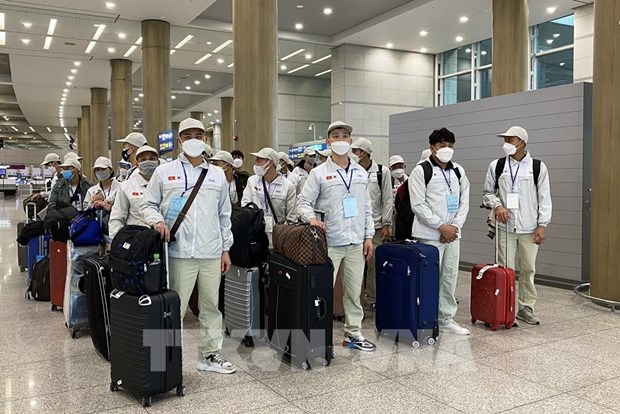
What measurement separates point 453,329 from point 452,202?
116 centimetres

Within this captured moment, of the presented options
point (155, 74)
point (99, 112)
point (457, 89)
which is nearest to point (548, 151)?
point (155, 74)

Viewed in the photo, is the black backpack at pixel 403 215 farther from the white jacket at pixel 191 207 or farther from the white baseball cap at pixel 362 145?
the white jacket at pixel 191 207

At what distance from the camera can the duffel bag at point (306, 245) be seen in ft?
12.7

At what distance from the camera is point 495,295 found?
502 cm

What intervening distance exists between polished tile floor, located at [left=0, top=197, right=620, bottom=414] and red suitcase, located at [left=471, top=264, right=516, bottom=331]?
0.43 feet

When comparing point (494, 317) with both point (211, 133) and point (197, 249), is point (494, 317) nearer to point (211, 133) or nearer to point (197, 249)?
point (197, 249)

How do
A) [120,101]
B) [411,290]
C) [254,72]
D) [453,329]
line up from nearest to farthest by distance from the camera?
[411,290], [453,329], [254,72], [120,101]

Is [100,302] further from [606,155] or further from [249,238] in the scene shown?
[606,155]

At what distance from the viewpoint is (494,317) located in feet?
16.5

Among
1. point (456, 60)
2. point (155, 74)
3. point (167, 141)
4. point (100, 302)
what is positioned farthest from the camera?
point (456, 60)

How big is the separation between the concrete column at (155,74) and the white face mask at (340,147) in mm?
12781

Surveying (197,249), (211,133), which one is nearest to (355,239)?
(197,249)

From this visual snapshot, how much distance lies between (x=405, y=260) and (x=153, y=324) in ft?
6.98

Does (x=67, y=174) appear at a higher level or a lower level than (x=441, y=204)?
higher
